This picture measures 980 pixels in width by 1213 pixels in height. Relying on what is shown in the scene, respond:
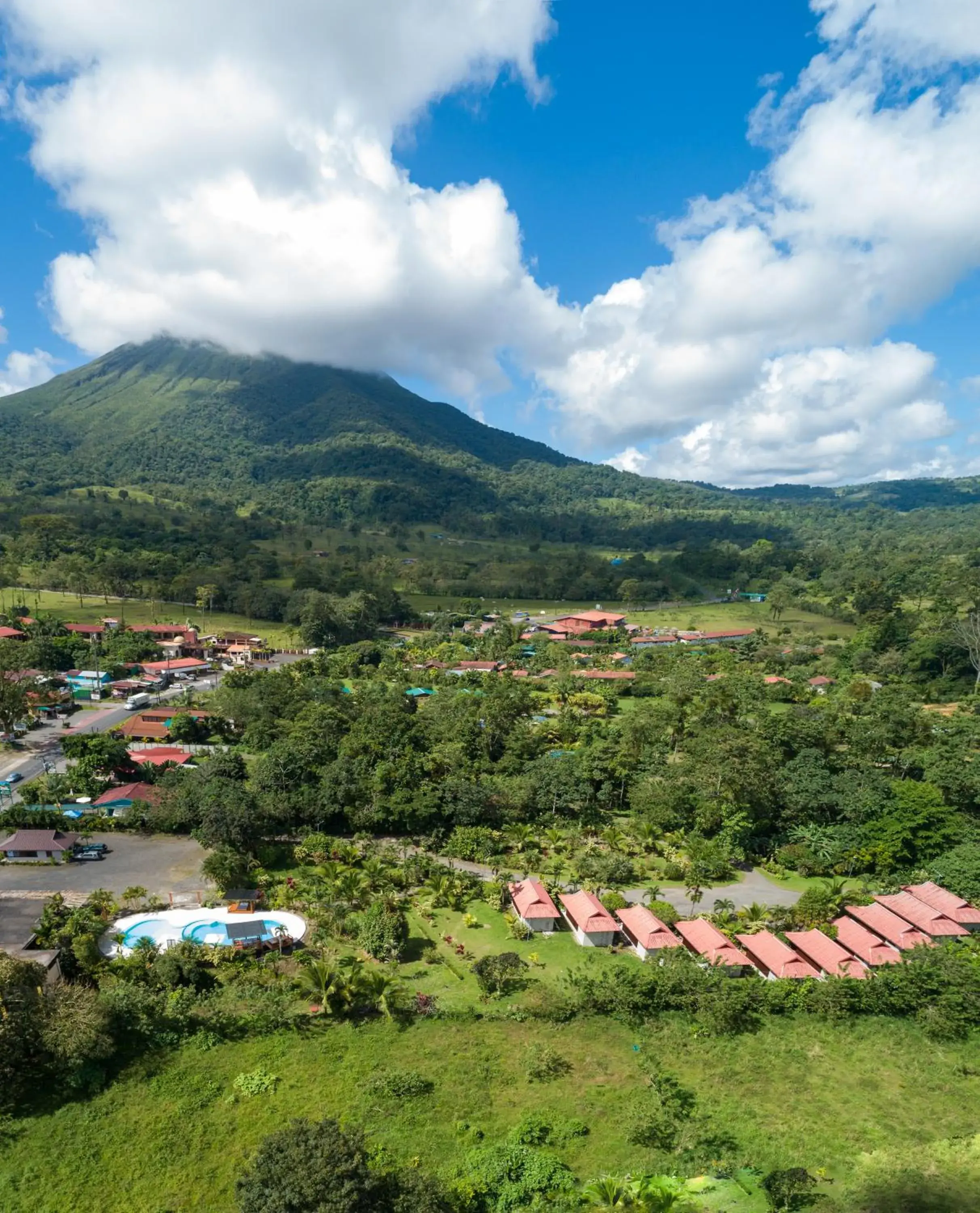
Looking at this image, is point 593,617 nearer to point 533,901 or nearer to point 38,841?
point 533,901

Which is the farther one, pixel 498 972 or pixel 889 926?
pixel 889 926

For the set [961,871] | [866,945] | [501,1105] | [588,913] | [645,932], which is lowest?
[501,1105]

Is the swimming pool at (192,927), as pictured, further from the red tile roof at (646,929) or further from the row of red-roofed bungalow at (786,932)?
the red tile roof at (646,929)

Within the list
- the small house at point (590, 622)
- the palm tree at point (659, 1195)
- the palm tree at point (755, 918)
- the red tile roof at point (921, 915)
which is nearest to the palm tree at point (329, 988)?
the palm tree at point (659, 1195)

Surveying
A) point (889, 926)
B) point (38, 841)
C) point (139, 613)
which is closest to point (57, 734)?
point (38, 841)

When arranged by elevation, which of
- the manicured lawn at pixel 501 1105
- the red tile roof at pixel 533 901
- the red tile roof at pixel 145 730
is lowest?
the manicured lawn at pixel 501 1105

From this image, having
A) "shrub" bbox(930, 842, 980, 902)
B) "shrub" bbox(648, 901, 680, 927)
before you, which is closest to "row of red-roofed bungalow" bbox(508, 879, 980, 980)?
"shrub" bbox(648, 901, 680, 927)

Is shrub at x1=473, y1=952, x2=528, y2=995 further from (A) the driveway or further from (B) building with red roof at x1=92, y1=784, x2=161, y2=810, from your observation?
(B) building with red roof at x1=92, y1=784, x2=161, y2=810
